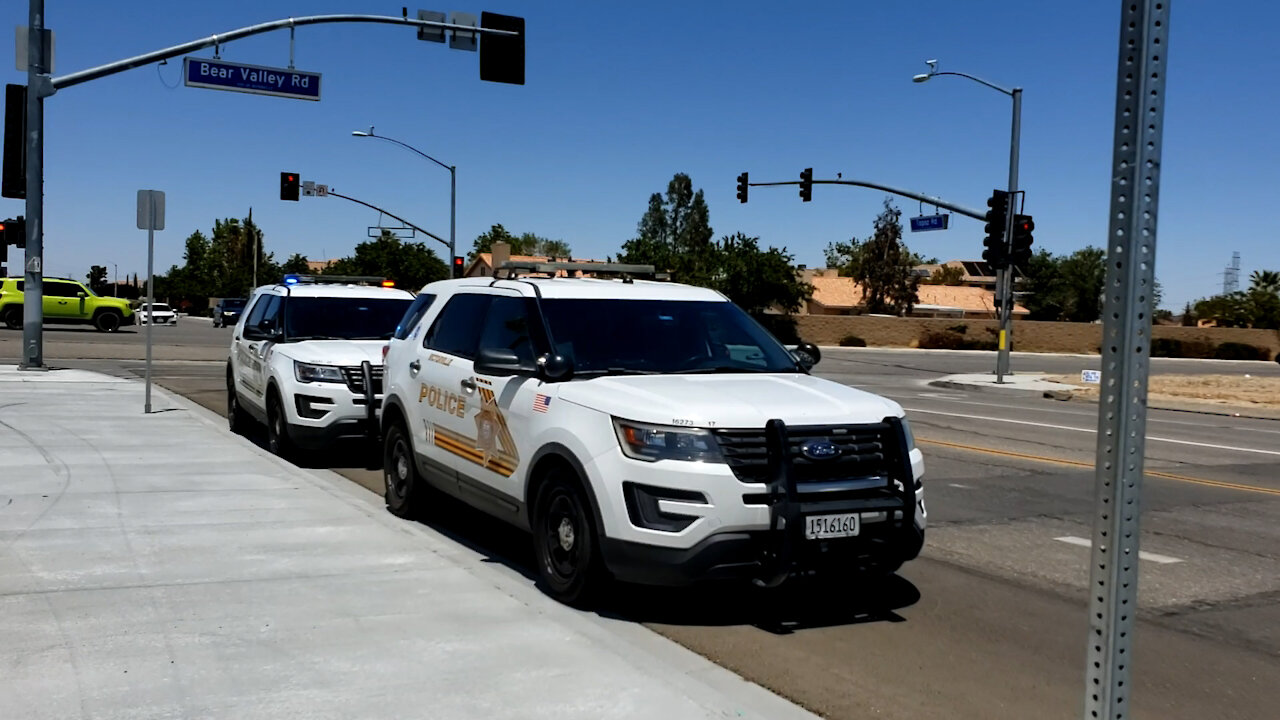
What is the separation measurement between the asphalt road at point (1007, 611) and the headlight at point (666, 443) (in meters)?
0.93

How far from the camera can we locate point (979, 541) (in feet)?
26.9

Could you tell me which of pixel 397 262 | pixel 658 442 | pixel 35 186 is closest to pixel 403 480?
pixel 658 442

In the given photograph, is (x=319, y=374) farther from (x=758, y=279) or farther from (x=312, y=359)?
(x=758, y=279)

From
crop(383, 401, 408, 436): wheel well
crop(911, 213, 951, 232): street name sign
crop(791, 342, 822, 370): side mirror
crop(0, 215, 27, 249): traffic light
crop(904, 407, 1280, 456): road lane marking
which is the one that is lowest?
crop(904, 407, 1280, 456): road lane marking

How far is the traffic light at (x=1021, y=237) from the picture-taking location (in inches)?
1139

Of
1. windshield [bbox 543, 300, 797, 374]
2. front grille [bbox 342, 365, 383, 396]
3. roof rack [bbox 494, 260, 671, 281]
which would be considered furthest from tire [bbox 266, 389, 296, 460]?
windshield [bbox 543, 300, 797, 374]

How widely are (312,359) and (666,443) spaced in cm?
635

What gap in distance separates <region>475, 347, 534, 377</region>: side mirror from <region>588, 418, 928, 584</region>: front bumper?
1.15 metres

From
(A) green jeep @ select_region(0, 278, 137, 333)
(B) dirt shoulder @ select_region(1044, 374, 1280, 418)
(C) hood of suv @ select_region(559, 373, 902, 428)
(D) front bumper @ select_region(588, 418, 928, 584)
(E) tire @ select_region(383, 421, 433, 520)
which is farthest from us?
(A) green jeep @ select_region(0, 278, 137, 333)

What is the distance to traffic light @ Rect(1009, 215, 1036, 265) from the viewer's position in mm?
28938

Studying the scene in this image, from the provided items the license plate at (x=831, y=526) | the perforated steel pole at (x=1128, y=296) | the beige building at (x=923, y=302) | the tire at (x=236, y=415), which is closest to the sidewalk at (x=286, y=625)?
the license plate at (x=831, y=526)

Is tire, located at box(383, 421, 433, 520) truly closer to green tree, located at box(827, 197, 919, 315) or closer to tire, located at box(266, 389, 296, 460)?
tire, located at box(266, 389, 296, 460)

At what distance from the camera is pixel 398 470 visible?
8.52m

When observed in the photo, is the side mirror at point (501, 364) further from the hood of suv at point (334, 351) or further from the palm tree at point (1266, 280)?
the palm tree at point (1266, 280)
